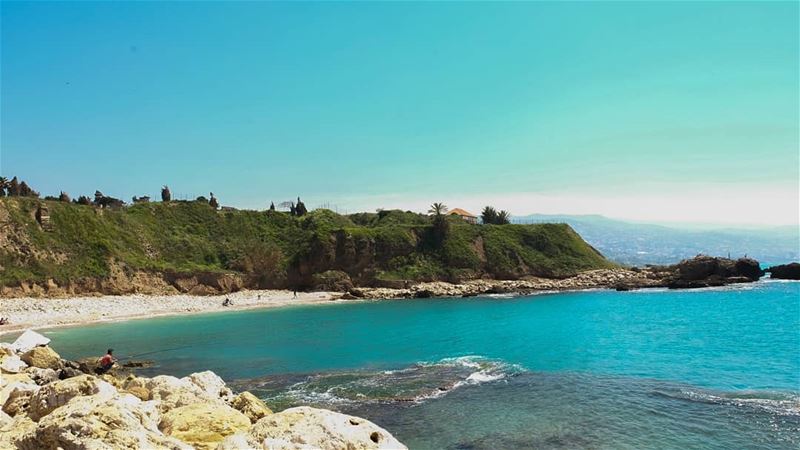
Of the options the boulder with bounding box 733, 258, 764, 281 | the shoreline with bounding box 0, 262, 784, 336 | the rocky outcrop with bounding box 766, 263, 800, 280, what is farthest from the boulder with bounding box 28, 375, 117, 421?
the rocky outcrop with bounding box 766, 263, 800, 280

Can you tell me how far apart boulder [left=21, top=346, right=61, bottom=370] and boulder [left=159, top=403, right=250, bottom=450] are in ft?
56.9

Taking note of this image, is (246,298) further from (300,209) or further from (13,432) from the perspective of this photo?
(13,432)

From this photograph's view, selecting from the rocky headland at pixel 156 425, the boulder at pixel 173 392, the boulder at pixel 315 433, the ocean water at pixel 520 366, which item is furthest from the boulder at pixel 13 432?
the ocean water at pixel 520 366

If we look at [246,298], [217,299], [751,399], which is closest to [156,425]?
[751,399]

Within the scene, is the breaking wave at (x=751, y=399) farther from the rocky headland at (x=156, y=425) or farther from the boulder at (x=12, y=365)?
the boulder at (x=12, y=365)

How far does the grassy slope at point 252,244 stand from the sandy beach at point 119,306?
5971mm

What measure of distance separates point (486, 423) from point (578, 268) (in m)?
78.5

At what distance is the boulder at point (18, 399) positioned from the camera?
14.4 m

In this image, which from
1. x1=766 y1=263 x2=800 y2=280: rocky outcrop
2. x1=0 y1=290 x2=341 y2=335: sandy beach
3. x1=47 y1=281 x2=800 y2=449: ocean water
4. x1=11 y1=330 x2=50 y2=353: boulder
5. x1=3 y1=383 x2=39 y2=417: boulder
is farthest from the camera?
x1=766 y1=263 x2=800 y2=280: rocky outcrop

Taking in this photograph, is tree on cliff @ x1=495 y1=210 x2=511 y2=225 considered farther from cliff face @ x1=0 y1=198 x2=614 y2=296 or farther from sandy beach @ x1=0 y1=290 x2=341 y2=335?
sandy beach @ x1=0 y1=290 x2=341 y2=335

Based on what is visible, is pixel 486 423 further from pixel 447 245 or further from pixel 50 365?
pixel 447 245

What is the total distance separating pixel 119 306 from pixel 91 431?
5871 cm

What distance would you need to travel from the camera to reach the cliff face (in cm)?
6450

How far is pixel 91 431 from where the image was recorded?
927cm
